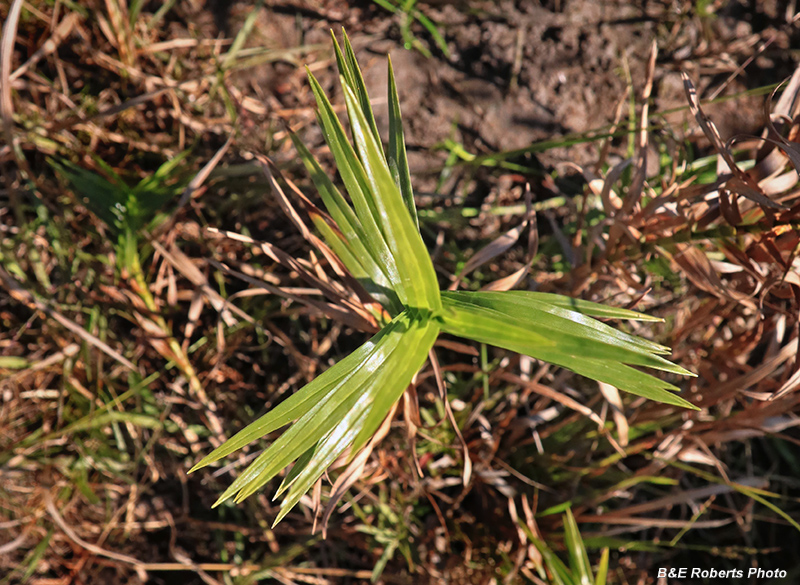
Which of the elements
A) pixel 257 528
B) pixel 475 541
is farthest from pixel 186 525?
pixel 475 541

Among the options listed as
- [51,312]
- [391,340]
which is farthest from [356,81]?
[51,312]

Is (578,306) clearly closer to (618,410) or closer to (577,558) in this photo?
(618,410)

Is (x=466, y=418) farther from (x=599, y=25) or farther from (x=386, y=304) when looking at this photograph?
(x=599, y=25)

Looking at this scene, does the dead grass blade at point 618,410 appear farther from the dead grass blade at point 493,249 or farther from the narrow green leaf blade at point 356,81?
the narrow green leaf blade at point 356,81

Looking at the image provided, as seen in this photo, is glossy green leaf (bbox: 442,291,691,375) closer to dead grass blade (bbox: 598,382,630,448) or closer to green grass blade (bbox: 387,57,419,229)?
green grass blade (bbox: 387,57,419,229)

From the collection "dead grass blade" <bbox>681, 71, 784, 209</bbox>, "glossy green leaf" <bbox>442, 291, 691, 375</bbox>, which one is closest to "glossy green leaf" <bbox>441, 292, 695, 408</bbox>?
"glossy green leaf" <bbox>442, 291, 691, 375</bbox>

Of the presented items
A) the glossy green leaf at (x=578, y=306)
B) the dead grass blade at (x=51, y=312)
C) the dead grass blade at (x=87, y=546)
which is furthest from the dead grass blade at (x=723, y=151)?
the dead grass blade at (x=87, y=546)

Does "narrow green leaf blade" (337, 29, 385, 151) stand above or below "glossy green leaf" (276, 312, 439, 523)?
A: above
